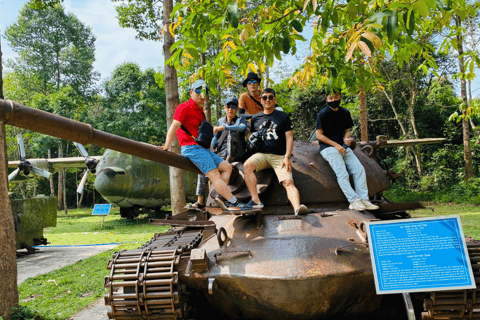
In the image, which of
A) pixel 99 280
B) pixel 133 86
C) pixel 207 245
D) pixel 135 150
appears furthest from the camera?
pixel 133 86

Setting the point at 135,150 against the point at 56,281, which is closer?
the point at 135,150

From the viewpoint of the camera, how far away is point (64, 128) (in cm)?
338

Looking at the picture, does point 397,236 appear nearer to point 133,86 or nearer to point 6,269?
point 6,269

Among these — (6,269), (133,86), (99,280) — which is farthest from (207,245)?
(133,86)

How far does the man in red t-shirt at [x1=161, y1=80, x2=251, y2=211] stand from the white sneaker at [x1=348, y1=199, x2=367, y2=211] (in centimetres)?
129

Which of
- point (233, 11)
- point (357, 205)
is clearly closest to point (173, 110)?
point (357, 205)

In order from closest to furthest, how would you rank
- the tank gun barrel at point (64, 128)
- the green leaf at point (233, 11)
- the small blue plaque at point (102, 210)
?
the tank gun barrel at point (64, 128)
the green leaf at point (233, 11)
the small blue plaque at point (102, 210)

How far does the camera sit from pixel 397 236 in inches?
137

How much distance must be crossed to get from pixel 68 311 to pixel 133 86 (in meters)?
30.2

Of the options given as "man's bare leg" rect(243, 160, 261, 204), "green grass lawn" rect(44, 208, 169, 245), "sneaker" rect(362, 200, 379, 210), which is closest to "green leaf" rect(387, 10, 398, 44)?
"man's bare leg" rect(243, 160, 261, 204)

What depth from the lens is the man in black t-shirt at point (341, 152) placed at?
4922mm

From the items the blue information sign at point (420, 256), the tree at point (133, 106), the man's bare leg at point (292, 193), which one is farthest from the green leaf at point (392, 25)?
the tree at point (133, 106)

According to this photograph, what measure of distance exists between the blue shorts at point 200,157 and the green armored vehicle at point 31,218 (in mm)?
8374

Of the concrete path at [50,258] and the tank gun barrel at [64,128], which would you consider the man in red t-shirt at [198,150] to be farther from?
the concrete path at [50,258]
